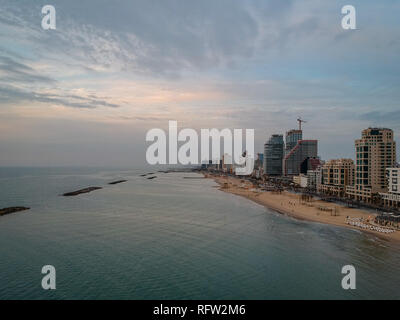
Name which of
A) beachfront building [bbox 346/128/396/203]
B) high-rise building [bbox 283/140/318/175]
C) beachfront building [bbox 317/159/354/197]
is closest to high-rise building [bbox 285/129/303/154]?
high-rise building [bbox 283/140/318/175]

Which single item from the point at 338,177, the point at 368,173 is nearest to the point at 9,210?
the point at 368,173

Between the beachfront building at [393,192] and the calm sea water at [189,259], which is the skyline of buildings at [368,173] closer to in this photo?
the beachfront building at [393,192]

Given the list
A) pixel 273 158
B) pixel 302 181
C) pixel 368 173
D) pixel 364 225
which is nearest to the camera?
pixel 364 225

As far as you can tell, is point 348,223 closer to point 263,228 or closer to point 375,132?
point 263,228

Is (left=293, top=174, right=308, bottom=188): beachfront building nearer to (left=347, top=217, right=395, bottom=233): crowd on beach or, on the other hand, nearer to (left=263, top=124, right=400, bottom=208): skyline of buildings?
(left=263, top=124, right=400, bottom=208): skyline of buildings

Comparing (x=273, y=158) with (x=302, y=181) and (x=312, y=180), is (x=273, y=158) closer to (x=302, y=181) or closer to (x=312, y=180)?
(x=302, y=181)

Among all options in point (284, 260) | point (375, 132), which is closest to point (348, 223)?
point (284, 260)
